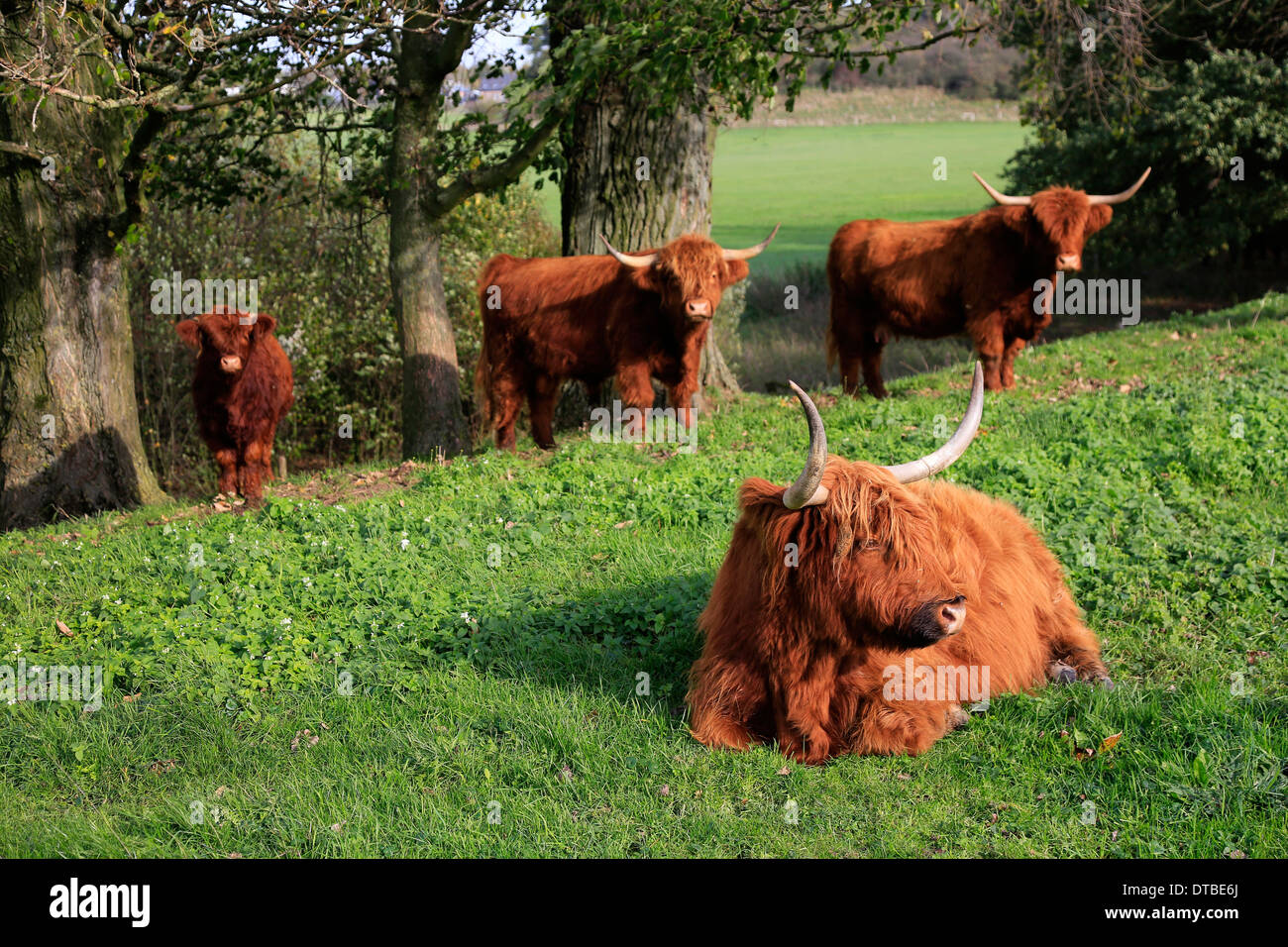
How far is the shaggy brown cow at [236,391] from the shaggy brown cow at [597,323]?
2.12 meters

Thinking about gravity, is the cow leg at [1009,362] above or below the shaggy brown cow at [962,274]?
below

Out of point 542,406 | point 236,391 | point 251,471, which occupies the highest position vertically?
point 236,391

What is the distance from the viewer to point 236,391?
31.6ft

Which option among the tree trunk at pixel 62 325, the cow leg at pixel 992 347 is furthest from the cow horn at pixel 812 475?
the tree trunk at pixel 62 325

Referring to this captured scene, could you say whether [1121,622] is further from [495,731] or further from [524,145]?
[524,145]

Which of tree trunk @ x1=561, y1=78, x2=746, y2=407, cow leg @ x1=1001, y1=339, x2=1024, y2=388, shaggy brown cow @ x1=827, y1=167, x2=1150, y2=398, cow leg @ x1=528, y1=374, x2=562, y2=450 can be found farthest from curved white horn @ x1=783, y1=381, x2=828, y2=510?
cow leg @ x1=1001, y1=339, x2=1024, y2=388

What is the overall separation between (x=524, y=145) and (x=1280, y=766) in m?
8.13

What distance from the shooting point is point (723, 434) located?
9.92 m

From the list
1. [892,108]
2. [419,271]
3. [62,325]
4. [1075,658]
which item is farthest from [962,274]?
[892,108]

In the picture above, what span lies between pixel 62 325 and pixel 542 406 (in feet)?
15.0

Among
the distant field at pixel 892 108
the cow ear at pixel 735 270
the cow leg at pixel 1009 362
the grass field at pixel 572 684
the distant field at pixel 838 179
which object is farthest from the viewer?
the distant field at pixel 892 108

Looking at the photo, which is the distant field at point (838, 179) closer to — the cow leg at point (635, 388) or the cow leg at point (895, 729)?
the cow leg at point (635, 388)

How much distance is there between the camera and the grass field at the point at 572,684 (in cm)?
395

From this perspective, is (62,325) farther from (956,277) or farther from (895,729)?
(956,277)
